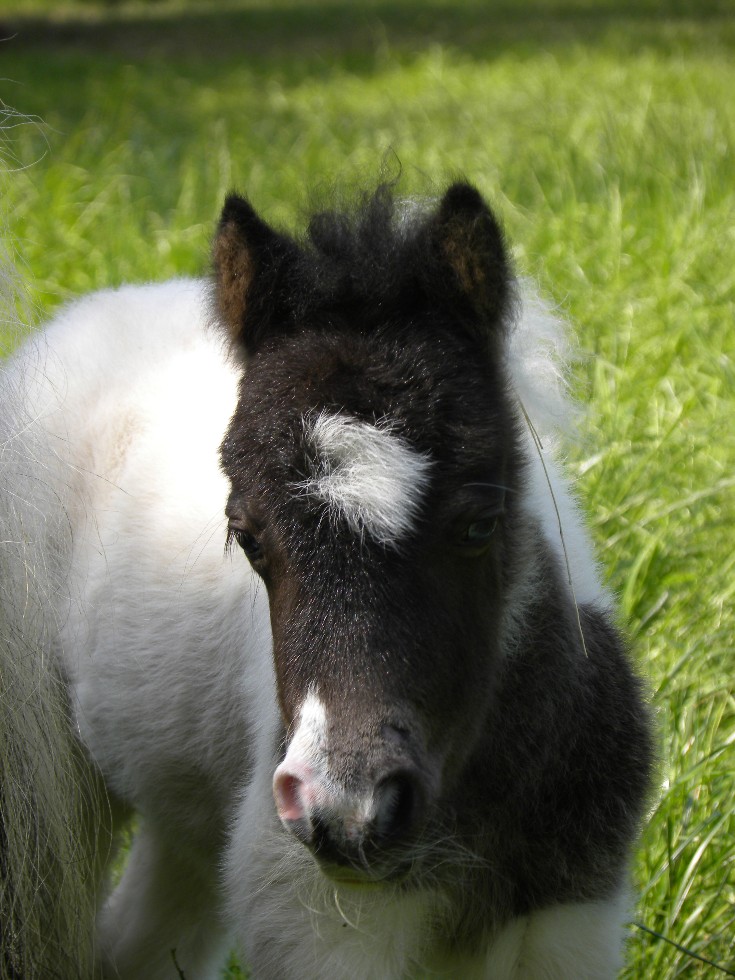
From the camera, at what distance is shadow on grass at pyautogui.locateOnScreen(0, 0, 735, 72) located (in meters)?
13.9

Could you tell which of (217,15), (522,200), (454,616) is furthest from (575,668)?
(217,15)

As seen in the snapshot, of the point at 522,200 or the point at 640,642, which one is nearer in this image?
the point at 640,642

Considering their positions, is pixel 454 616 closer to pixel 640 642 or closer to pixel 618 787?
pixel 618 787

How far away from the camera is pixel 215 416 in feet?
10.3

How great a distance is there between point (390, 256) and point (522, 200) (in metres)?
4.56

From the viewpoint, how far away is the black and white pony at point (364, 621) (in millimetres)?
2088

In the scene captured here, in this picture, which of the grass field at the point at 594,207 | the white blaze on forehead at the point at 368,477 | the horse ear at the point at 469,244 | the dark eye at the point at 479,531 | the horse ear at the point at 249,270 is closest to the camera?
the white blaze on forehead at the point at 368,477

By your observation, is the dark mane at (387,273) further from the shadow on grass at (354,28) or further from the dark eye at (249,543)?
the shadow on grass at (354,28)

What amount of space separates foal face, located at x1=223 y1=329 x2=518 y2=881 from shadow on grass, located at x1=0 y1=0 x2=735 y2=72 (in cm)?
1141

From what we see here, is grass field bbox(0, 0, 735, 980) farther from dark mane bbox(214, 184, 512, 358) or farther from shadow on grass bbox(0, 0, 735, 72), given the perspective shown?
dark mane bbox(214, 184, 512, 358)

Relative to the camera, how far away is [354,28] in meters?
16.8

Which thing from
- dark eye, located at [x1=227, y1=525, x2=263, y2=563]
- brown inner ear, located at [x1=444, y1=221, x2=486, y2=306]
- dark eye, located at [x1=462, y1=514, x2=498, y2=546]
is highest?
brown inner ear, located at [x1=444, y1=221, x2=486, y2=306]

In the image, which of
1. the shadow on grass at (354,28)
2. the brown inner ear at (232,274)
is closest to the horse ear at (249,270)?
the brown inner ear at (232,274)

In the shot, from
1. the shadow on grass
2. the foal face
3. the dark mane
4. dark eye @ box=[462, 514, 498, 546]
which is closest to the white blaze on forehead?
the foal face
